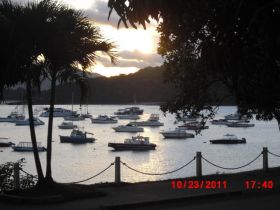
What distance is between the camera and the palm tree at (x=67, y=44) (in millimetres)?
14172

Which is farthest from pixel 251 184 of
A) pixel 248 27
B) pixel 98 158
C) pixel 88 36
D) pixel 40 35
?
pixel 98 158

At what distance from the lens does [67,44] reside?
14.2 meters

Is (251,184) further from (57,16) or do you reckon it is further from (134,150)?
(134,150)

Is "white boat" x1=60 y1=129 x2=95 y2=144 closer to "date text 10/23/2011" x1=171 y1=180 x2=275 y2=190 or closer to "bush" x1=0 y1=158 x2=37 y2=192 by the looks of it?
"date text 10/23/2011" x1=171 y1=180 x2=275 y2=190
